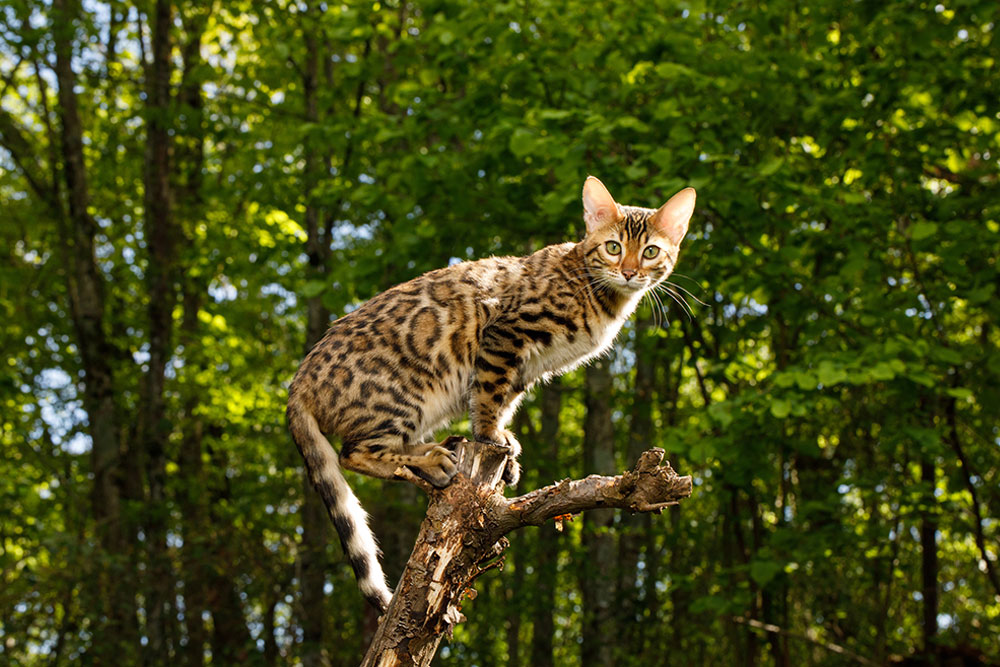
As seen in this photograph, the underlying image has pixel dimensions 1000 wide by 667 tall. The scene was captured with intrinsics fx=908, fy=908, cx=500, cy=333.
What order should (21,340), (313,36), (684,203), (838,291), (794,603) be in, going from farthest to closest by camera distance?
(21,340), (794,603), (313,36), (838,291), (684,203)

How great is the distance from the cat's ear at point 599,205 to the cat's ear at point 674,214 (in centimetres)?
23

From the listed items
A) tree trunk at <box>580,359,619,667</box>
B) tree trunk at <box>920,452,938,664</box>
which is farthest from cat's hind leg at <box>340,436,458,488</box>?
tree trunk at <box>920,452,938,664</box>

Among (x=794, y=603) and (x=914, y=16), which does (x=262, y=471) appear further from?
(x=914, y=16)

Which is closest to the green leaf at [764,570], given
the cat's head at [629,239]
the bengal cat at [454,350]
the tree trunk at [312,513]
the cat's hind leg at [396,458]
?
the bengal cat at [454,350]

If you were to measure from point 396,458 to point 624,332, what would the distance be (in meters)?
7.77

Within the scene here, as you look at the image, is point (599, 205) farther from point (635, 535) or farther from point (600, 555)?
point (635, 535)

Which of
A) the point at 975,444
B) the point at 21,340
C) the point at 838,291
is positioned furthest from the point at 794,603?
the point at 21,340

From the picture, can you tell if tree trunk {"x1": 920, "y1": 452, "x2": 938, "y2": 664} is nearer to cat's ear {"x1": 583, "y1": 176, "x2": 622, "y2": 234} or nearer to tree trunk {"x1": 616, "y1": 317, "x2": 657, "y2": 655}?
tree trunk {"x1": 616, "y1": 317, "x2": 657, "y2": 655}

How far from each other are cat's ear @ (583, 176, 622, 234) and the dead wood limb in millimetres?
1666

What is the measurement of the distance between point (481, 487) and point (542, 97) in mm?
6343

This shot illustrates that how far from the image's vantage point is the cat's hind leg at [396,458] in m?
4.16

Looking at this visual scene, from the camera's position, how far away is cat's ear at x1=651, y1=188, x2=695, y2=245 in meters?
5.04

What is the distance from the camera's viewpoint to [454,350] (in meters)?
4.77

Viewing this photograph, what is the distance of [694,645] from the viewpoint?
45.0 feet
